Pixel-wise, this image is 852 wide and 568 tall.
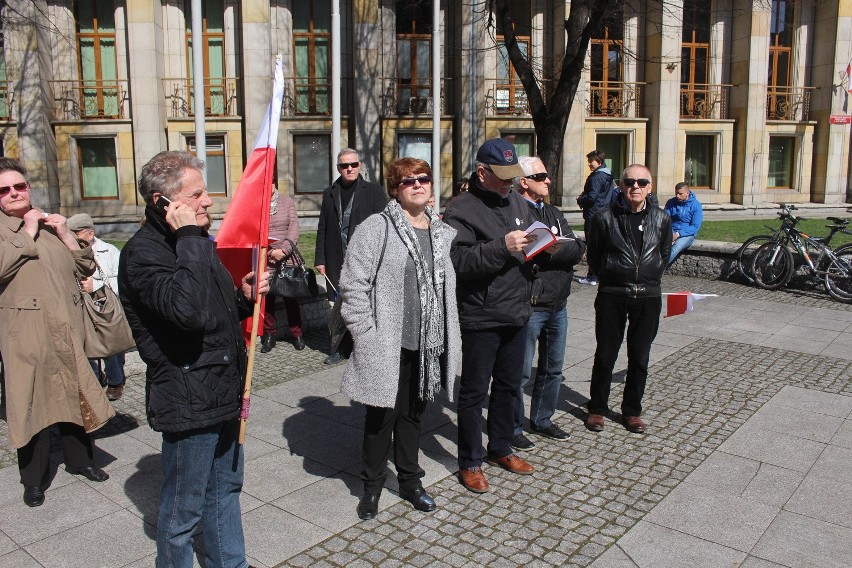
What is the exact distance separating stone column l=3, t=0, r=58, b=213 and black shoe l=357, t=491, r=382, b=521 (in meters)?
19.1

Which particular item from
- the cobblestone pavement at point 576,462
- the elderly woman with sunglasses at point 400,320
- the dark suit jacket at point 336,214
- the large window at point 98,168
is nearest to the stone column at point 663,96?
the large window at point 98,168

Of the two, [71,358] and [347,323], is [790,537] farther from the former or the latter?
[71,358]

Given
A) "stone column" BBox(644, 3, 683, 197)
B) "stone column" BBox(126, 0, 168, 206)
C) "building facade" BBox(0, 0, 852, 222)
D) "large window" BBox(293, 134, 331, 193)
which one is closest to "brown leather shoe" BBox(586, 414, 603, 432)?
"building facade" BBox(0, 0, 852, 222)

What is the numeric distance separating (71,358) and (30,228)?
829 millimetres

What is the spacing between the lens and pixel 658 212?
5.57 metres

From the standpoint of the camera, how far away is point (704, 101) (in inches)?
981

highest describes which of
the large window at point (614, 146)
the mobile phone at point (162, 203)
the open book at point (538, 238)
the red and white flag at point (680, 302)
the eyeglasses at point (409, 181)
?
the large window at point (614, 146)

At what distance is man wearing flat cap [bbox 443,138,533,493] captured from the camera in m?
4.45

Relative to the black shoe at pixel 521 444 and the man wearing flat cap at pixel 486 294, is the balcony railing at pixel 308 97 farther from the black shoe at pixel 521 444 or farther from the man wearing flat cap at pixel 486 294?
the man wearing flat cap at pixel 486 294

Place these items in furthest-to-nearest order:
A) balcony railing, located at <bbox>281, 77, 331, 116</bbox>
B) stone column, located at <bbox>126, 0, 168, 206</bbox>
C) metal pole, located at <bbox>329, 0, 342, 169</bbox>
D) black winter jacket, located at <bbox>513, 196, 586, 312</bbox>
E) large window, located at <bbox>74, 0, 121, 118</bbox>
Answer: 1. balcony railing, located at <bbox>281, 77, 331, 116</bbox>
2. large window, located at <bbox>74, 0, 121, 118</bbox>
3. stone column, located at <bbox>126, 0, 168, 206</bbox>
4. metal pole, located at <bbox>329, 0, 342, 169</bbox>
5. black winter jacket, located at <bbox>513, 196, 586, 312</bbox>

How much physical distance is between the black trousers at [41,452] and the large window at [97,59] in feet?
61.8

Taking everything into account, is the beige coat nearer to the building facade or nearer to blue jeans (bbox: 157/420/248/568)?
blue jeans (bbox: 157/420/248/568)

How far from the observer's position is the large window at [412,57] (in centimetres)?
2236

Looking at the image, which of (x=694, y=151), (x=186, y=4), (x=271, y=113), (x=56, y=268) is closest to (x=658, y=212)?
(x=271, y=113)
